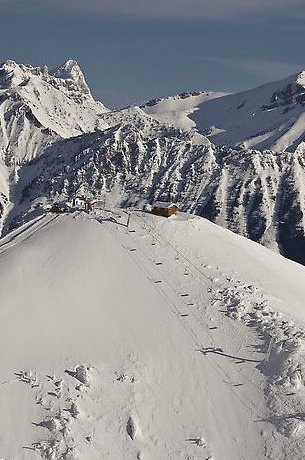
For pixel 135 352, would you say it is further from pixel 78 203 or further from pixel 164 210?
pixel 78 203

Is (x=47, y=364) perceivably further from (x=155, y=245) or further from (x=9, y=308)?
(x=155, y=245)

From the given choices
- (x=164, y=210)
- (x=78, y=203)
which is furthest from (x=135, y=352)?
(x=78, y=203)

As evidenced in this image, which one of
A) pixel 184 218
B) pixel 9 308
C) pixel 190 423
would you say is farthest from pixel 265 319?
pixel 184 218

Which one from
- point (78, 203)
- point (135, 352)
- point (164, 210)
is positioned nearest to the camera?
point (135, 352)

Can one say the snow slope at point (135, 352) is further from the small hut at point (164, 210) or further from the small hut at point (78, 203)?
the small hut at point (78, 203)

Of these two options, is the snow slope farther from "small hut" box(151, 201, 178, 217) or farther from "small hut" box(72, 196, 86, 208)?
"small hut" box(72, 196, 86, 208)

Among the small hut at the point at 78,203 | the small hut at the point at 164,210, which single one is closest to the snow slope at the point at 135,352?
the small hut at the point at 164,210

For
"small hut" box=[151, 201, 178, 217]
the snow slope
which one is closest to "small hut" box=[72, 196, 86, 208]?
"small hut" box=[151, 201, 178, 217]

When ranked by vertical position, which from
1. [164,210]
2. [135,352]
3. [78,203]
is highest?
[78,203]
